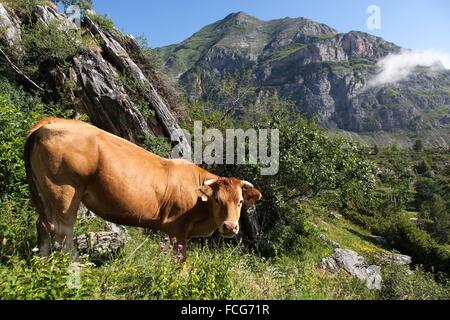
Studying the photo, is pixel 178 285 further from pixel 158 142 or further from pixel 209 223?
pixel 158 142

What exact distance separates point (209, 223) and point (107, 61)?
15.0 meters

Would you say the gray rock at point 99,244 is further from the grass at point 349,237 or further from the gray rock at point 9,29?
the grass at point 349,237

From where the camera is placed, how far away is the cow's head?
6.77m

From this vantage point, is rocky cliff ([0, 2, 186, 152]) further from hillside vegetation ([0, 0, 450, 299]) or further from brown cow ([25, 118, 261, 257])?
brown cow ([25, 118, 261, 257])

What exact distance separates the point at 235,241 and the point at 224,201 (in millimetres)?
14052

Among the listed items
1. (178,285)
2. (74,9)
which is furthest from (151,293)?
(74,9)

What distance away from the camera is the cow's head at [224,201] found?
6.77 meters

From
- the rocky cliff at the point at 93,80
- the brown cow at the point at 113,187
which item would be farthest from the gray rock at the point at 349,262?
the brown cow at the point at 113,187

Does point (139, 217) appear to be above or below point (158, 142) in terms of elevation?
below

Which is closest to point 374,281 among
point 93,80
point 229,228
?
point 229,228

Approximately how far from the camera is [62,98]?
17.4 m

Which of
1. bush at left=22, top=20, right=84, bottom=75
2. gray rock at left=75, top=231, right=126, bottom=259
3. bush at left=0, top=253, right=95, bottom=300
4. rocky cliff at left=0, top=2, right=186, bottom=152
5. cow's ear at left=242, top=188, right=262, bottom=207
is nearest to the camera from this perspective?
bush at left=0, top=253, right=95, bottom=300

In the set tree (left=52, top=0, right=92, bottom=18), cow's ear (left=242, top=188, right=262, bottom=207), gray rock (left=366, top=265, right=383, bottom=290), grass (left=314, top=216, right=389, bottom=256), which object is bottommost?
grass (left=314, top=216, right=389, bottom=256)

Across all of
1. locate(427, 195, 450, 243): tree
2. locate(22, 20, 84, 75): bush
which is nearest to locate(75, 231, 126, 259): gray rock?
locate(22, 20, 84, 75): bush
